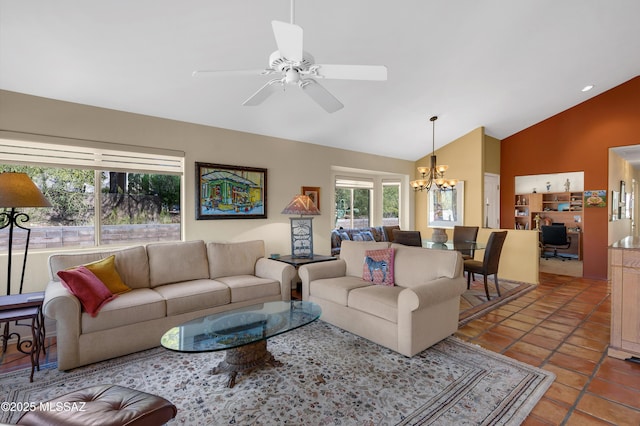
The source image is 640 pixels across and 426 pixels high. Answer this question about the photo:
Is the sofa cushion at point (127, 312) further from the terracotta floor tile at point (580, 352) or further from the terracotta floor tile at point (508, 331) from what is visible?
the terracotta floor tile at point (580, 352)

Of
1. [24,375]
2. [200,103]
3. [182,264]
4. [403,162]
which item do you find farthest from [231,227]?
[403,162]

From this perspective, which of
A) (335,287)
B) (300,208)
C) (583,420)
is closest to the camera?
(583,420)

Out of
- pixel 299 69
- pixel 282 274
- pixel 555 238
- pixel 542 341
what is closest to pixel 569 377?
pixel 542 341

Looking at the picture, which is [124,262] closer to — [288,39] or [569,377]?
[288,39]

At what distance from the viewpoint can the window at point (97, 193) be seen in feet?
10.7

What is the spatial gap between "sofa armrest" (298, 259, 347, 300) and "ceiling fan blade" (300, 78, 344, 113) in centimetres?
195

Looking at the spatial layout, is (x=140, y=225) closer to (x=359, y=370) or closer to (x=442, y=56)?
(x=359, y=370)

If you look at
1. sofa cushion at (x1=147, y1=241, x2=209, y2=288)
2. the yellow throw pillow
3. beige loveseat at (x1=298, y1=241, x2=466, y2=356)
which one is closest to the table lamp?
beige loveseat at (x1=298, y1=241, x2=466, y2=356)

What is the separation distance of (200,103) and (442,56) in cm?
300

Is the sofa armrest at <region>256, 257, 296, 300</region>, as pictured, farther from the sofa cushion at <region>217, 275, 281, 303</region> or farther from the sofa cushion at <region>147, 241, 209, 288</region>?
the sofa cushion at <region>147, 241, 209, 288</region>

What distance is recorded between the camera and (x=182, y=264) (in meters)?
3.68

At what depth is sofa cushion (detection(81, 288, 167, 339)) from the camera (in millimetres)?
2625

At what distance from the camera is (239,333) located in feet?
7.57

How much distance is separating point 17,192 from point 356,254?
3386mm
